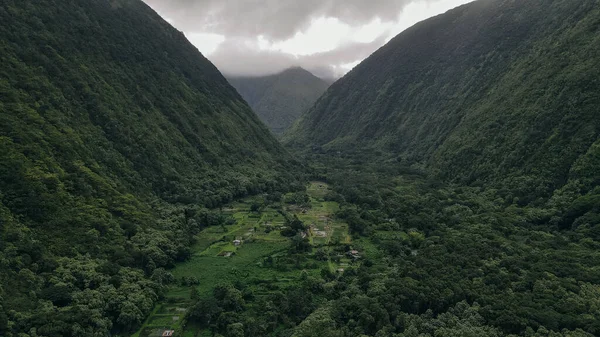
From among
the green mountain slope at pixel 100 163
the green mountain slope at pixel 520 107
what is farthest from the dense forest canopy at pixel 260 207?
the green mountain slope at pixel 520 107

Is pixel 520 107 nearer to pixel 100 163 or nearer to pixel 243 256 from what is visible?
pixel 243 256

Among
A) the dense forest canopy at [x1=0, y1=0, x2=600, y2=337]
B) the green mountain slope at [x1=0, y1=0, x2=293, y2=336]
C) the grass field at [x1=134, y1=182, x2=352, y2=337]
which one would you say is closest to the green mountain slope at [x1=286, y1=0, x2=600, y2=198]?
the dense forest canopy at [x1=0, y1=0, x2=600, y2=337]

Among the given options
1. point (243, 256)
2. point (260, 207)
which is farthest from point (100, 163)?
point (260, 207)

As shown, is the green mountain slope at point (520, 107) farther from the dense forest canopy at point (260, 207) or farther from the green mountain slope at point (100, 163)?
the green mountain slope at point (100, 163)

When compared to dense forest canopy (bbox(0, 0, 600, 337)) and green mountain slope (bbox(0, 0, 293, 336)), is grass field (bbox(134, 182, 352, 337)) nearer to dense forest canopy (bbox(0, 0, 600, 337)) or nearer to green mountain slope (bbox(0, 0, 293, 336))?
dense forest canopy (bbox(0, 0, 600, 337))

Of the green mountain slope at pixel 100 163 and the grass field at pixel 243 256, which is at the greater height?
the green mountain slope at pixel 100 163

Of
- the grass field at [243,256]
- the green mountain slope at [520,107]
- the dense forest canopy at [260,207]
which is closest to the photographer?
the dense forest canopy at [260,207]
